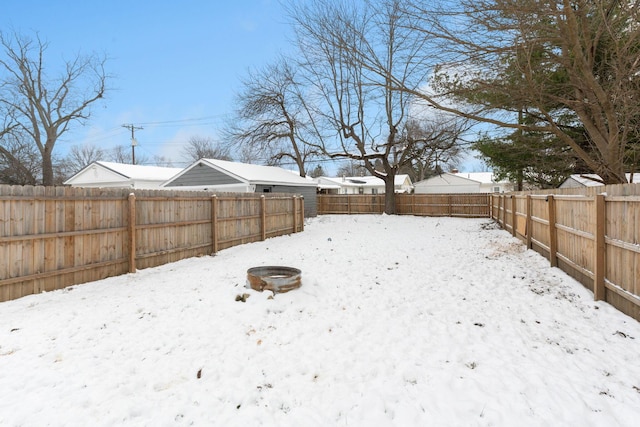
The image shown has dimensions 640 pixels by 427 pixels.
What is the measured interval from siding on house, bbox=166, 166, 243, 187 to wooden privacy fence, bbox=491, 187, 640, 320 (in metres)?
13.0

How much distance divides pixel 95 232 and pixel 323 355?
488 centimetres

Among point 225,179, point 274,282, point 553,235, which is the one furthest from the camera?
point 225,179

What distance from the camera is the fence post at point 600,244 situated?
4.50m

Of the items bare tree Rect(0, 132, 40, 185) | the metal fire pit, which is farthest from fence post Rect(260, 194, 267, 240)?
bare tree Rect(0, 132, 40, 185)

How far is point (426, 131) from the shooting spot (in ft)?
71.5

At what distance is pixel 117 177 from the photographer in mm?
22781

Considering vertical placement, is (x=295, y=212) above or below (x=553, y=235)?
above

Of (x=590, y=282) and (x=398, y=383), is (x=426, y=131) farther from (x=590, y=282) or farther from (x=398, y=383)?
(x=398, y=383)

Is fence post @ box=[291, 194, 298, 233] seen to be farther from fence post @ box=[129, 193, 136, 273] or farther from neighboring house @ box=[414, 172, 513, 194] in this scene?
neighboring house @ box=[414, 172, 513, 194]

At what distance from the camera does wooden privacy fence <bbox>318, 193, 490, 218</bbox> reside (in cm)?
2083

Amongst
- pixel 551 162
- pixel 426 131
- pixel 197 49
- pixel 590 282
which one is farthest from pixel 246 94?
pixel 590 282

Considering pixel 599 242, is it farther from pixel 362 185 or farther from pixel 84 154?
pixel 84 154

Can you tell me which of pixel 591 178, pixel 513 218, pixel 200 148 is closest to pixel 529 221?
pixel 513 218

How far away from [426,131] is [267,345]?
2052 cm
